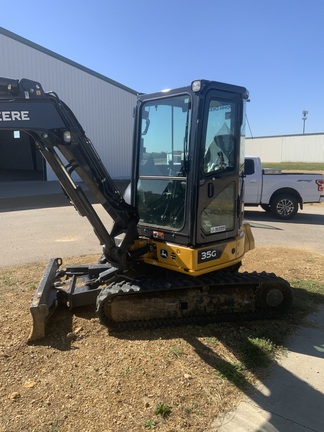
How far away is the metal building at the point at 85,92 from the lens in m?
19.1

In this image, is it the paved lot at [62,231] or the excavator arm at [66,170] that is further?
the paved lot at [62,231]

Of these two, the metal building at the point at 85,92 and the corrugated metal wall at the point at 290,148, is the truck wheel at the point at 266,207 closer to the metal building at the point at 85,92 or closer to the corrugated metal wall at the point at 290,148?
the metal building at the point at 85,92

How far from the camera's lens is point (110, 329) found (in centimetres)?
404

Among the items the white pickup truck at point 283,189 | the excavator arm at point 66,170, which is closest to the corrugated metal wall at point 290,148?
the white pickup truck at point 283,189

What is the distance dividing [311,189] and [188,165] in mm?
9208

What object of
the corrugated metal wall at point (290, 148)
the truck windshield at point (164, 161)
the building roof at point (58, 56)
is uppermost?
the building roof at point (58, 56)

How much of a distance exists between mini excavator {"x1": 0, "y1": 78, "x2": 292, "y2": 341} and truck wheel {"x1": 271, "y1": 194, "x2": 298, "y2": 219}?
25.7 ft

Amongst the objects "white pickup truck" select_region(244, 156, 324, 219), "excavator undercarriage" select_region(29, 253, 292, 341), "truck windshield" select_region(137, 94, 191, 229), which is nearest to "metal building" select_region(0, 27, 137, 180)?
"white pickup truck" select_region(244, 156, 324, 219)

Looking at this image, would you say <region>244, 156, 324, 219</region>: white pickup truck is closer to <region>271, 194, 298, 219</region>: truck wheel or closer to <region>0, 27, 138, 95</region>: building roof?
<region>271, 194, 298, 219</region>: truck wheel

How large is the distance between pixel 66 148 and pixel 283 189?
31.5ft

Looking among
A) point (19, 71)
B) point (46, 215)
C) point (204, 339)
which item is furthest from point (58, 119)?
point (19, 71)

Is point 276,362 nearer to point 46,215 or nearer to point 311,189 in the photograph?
point 311,189

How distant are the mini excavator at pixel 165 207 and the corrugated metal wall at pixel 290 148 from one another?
5066 cm

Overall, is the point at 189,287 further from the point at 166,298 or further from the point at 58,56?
the point at 58,56
